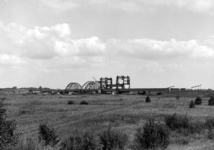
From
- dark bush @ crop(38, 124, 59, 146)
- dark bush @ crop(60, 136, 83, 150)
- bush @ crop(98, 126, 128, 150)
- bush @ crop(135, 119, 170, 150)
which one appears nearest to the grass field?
bush @ crop(135, 119, 170, 150)

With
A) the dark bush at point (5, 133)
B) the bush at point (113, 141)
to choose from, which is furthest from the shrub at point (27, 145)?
the bush at point (113, 141)

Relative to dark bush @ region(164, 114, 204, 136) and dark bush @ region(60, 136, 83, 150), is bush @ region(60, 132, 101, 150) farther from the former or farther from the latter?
dark bush @ region(164, 114, 204, 136)

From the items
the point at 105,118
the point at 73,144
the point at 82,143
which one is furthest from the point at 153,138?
the point at 105,118

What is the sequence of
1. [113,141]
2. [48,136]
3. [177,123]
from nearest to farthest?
1. [113,141]
2. [48,136]
3. [177,123]

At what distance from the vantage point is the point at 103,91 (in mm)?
182750

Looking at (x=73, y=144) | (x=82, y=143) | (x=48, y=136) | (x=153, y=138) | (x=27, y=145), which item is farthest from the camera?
(x=48, y=136)

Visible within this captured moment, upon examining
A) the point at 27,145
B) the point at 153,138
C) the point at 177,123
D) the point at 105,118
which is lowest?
the point at 105,118

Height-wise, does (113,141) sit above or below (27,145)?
below

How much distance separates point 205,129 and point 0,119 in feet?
60.1

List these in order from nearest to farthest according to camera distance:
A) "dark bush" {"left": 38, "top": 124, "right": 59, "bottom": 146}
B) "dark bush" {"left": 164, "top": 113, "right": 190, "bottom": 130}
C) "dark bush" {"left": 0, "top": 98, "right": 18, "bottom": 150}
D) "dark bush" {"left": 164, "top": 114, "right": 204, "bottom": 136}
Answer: "dark bush" {"left": 0, "top": 98, "right": 18, "bottom": 150}
"dark bush" {"left": 38, "top": 124, "right": 59, "bottom": 146}
"dark bush" {"left": 164, "top": 114, "right": 204, "bottom": 136}
"dark bush" {"left": 164, "top": 113, "right": 190, "bottom": 130}

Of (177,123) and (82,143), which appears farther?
(177,123)

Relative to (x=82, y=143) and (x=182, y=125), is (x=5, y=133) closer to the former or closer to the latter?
(x=82, y=143)

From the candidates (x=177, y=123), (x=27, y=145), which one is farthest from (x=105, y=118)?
(x=27, y=145)

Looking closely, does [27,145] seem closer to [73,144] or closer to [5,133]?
[5,133]
